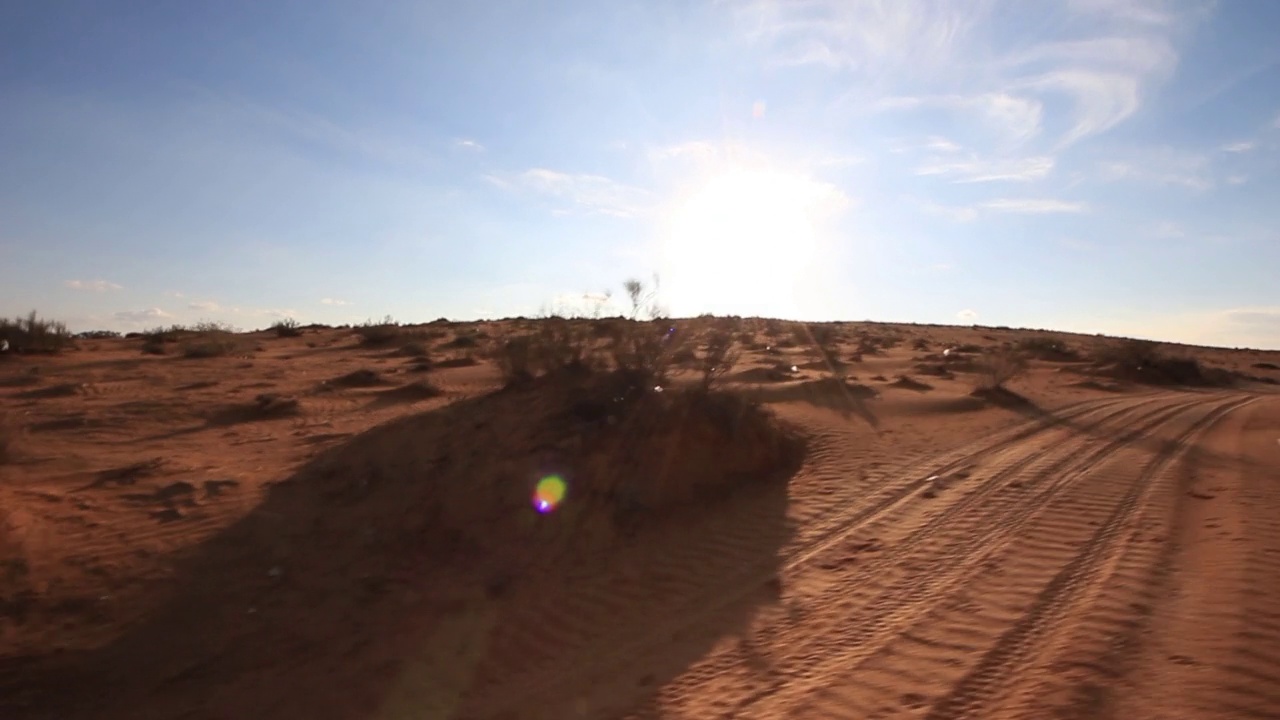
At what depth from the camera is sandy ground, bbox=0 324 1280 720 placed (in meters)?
5.39

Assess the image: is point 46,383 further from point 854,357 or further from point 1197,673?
point 854,357

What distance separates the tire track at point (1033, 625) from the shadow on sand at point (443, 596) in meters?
1.88

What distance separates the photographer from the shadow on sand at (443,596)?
591cm

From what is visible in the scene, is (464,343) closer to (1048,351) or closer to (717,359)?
(717,359)

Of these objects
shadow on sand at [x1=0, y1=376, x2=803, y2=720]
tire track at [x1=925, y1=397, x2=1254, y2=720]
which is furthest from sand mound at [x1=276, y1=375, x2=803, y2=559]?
tire track at [x1=925, y1=397, x2=1254, y2=720]

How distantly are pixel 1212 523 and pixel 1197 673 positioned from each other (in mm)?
3725

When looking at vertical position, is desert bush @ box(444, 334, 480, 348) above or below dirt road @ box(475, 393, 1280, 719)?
above

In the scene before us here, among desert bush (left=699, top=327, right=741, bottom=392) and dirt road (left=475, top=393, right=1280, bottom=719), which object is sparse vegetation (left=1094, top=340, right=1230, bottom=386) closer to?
dirt road (left=475, top=393, right=1280, bottom=719)

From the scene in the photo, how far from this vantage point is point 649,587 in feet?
24.5

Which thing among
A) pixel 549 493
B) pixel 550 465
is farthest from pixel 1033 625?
pixel 550 465

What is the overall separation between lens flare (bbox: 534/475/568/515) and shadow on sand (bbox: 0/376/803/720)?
0.39ft

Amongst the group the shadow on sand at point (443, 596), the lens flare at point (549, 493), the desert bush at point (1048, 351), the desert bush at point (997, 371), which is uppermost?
the desert bush at point (1048, 351)

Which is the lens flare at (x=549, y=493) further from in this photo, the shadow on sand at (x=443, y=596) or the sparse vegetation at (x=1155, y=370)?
the sparse vegetation at (x=1155, y=370)

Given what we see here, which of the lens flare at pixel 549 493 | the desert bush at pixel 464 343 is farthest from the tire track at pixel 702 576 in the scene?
the desert bush at pixel 464 343
